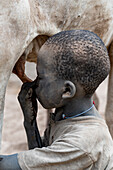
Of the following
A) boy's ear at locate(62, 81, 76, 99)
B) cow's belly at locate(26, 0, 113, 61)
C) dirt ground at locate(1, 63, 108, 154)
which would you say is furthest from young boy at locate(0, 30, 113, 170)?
dirt ground at locate(1, 63, 108, 154)

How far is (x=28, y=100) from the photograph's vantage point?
1.06 meters

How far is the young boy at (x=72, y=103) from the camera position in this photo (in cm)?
87

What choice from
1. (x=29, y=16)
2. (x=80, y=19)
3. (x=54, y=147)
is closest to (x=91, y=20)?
(x=80, y=19)

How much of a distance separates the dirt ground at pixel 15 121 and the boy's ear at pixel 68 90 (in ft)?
4.97

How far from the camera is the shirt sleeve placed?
864 mm

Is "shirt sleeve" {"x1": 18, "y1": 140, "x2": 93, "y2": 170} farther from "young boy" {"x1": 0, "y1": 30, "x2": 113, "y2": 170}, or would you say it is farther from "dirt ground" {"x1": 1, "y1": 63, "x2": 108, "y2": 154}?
"dirt ground" {"x1": 1, "y1": 63, "x2": 108, "y2": 154}

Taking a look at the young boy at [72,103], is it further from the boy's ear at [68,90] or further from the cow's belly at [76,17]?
the cow's belly at [76,17]

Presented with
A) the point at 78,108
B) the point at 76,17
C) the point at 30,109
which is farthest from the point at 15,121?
the point at 78,108

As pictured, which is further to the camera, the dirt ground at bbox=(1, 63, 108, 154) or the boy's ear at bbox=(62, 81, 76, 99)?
the dirt ground at bbox=(1, 63, 108, 154)

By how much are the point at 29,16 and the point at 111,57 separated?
95 centimetres

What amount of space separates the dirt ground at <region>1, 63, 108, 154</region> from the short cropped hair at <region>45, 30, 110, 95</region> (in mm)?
1548

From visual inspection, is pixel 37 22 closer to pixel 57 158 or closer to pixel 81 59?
pixel 81 59

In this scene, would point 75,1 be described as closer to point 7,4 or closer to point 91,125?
point 7,4

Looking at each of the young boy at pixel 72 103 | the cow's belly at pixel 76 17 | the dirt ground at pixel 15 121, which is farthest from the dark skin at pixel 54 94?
the dirt ground at pixel 15 121
